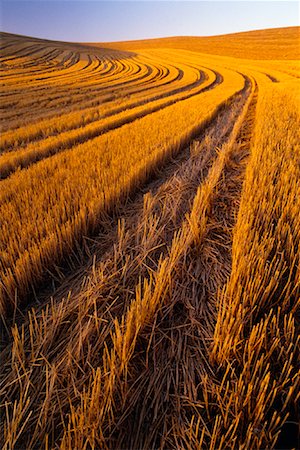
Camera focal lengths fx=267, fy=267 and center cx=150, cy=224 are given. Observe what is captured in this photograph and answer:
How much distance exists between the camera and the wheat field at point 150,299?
117cm

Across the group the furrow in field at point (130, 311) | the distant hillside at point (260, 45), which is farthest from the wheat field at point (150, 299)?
the distant hillside at point (260, 45)

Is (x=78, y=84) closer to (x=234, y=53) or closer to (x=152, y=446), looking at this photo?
(x=152, y=446)

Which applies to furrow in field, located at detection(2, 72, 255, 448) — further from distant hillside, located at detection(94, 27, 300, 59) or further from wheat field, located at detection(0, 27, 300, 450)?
distant hillside, located at detection(94, 27, 300, 59)

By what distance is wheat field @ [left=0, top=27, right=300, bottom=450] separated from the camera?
1.17 m

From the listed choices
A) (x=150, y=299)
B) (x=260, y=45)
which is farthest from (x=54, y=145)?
(x=260, y=45)

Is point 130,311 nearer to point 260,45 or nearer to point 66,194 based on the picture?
→ point 66,194

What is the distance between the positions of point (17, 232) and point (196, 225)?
1633mm

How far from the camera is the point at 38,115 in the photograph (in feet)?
29.6

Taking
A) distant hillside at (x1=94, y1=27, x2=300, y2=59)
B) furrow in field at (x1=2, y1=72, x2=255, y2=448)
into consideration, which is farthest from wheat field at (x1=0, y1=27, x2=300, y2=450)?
distant hillside at (x1=94, y1=27, x2=300, y2=59)

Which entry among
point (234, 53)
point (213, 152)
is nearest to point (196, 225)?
point (213, 152)

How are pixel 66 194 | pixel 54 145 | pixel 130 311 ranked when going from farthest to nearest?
pixel 54 145 < pixel 66 194 < pixel 130 311

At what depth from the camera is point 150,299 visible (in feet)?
5.59

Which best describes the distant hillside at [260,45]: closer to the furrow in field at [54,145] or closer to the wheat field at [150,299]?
the furrow in field at [54,145]

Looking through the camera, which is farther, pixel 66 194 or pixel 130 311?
pixel 66 194
